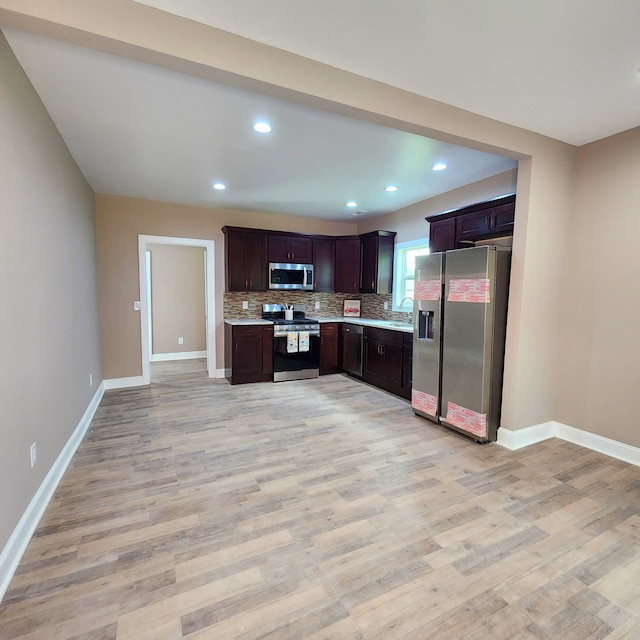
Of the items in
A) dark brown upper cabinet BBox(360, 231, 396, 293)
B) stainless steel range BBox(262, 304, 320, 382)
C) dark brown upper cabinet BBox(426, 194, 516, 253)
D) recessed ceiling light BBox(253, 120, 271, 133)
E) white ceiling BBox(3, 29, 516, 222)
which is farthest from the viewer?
dark brown upper cabinet BBox(360, 231, 396, 293)

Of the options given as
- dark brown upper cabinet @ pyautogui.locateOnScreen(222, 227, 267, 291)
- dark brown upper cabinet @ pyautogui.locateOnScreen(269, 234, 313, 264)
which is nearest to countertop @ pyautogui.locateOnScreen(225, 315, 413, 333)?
dark brown upper cabinet @ pyautogui.locateOnScreen(222, 227, 267, 291)

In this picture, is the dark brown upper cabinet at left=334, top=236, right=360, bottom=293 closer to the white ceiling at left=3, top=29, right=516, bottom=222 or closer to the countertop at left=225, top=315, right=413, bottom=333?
the countertop at left=225, top=315, right=413, bottom=333

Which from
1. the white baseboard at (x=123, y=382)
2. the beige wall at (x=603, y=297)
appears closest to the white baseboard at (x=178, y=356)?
the white baseboard at (x=123, y=382)

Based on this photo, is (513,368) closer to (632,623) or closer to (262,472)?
(632,623)

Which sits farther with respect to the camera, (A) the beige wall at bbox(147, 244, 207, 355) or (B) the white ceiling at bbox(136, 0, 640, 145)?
(A) the beige wall at bbox(147, 244, 207, 355)

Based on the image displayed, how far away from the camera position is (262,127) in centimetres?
267

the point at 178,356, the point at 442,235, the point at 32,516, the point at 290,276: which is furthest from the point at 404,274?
the point at 32,516

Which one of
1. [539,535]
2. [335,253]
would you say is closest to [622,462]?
[539,535]

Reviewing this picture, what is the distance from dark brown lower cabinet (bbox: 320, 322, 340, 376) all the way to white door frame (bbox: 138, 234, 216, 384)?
174 centimetres

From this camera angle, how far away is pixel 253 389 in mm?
4754

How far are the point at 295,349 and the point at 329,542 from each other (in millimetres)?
3461

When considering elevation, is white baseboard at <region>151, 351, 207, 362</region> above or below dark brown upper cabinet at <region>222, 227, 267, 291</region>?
below

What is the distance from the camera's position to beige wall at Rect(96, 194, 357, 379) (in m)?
4.66

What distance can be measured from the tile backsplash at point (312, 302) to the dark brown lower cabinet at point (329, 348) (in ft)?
2.20
